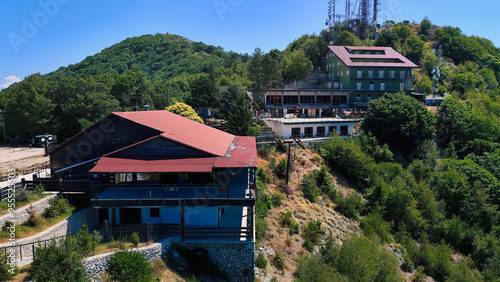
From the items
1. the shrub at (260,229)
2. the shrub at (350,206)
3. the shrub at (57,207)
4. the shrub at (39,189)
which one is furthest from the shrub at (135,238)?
the shrub at (350,206)

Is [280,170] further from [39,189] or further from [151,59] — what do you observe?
[151,59]

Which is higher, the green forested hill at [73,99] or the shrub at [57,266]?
the green forested hill at [73,99]

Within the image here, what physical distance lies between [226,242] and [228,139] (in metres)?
12.7

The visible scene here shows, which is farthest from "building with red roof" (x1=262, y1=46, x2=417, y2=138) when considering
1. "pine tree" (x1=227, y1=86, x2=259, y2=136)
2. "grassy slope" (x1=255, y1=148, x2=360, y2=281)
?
"grassy slope" (x1=255, y1=148, x2=360, y2=281)

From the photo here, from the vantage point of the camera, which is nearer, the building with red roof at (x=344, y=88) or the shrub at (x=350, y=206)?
the shrub at (x=350, y=206)

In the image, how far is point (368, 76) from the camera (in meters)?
62.1

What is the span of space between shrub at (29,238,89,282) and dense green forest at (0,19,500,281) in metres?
12.1

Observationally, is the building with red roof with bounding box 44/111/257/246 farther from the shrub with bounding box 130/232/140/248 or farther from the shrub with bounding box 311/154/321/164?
the shrub with bounding box 311/154/321/164

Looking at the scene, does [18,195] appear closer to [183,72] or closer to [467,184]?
[467,184]

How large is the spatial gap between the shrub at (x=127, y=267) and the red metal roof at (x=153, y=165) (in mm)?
5705

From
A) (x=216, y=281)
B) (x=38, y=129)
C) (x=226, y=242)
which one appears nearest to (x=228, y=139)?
(x=226, y=242)

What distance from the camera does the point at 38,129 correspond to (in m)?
51.3

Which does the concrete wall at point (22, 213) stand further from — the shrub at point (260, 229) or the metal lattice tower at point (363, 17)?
the metal lattice tower at point (363, 17)

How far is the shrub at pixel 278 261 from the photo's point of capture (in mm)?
20906
